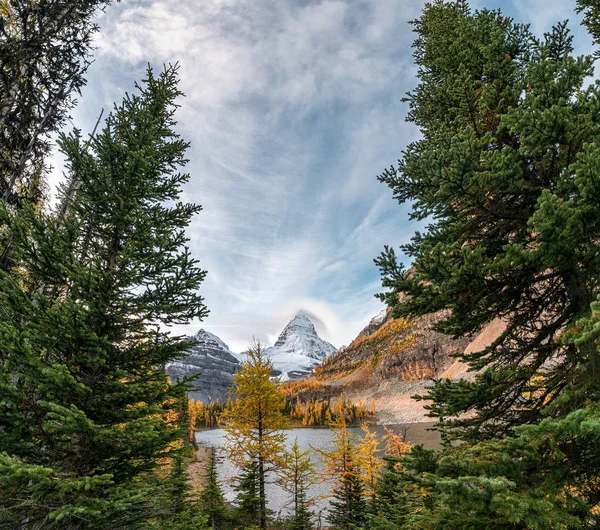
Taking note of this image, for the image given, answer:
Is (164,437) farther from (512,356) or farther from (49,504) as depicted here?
(512,356)

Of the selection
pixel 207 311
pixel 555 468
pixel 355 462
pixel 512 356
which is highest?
pixel 207 311

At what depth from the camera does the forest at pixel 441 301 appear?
326cm

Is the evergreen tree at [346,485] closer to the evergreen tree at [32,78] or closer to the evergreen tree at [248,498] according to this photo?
the evergreen tree at [248,498]

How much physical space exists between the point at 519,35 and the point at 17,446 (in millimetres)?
11904

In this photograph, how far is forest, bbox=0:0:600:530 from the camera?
326cm

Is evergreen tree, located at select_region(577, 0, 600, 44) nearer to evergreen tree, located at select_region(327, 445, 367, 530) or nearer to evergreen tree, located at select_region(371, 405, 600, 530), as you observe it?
evergreen tree, located at select_region(371, 405, 600, 530)

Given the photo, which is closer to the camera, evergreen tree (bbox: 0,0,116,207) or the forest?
the forest

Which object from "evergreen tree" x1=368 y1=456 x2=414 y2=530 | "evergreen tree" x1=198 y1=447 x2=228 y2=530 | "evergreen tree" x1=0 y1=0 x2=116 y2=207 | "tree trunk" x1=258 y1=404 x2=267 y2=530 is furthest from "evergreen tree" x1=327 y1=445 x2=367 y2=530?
"evergreen tree" x1=0 y1=0 x2=116 y2=207

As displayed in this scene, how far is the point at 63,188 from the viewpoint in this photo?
10992 mm

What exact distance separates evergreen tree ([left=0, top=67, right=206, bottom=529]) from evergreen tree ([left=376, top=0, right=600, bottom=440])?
4875 millimetres

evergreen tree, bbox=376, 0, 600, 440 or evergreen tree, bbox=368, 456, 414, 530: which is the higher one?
evergreen tree, bbox=376, 0, 600, 440

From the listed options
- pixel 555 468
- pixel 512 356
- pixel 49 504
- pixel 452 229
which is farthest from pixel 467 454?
pixel 49 504

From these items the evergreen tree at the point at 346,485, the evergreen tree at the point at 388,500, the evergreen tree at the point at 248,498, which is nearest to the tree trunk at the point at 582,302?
the evergreen tree at the point at 388,500

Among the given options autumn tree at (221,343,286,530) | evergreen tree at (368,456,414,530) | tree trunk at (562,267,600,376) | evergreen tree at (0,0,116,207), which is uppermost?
evergreen tree at (0,0,116,207)
